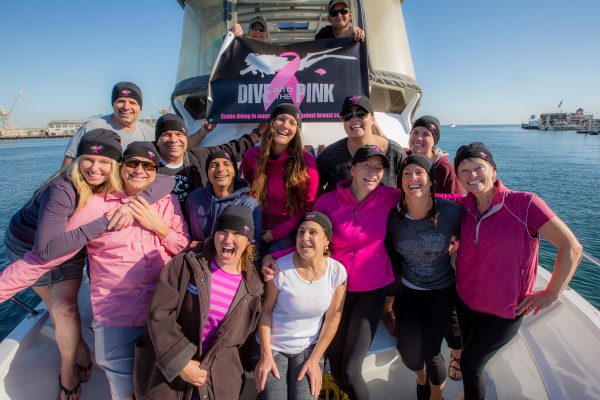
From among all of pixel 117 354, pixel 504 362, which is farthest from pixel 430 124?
pixel 117 354

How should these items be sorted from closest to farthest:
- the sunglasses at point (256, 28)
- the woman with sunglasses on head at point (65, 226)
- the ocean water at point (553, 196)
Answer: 1. the woman with sunglasses on head at point (65, 226)
2. the sunglasses at point (256, 28)
3. the ocean water at point (553, 196)

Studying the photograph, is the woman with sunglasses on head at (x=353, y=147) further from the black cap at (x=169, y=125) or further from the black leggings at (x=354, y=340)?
the black cap at (x=169, y=125)

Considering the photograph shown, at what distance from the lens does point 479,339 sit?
7.82ft

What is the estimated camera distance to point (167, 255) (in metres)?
2.44

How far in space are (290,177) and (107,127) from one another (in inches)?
75.2

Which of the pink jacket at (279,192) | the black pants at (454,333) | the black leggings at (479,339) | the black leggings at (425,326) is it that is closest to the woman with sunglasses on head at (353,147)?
the pink jacket at (279,192)

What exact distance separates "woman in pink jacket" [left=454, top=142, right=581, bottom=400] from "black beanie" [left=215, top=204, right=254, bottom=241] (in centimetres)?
160

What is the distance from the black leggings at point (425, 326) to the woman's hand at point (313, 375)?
→ 0.71 m

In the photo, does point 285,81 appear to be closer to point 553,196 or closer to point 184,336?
point 184,336

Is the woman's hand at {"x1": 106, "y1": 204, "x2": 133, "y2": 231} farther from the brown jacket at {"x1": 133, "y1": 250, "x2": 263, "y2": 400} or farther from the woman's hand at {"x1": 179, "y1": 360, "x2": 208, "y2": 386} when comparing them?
the woman's hand at {"x1": 179, "y1": 360, "x2": 208, "y2": 386}

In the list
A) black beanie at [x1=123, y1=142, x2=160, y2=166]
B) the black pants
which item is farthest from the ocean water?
the black pants

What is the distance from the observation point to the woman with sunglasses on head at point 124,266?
224cm

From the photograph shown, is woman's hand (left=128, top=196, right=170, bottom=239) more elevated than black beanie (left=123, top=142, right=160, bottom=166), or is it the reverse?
black beanie (left=123, top=142, right=160, bottom=166)

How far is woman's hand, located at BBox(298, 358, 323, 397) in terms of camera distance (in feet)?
8.04
